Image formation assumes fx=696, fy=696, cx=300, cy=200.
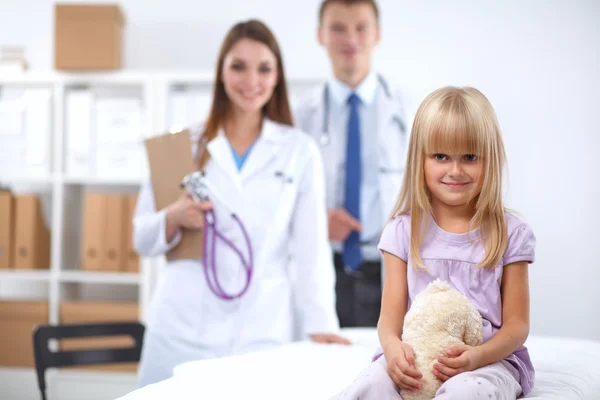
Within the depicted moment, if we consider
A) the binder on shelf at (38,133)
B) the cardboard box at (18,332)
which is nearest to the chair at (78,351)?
the cardboard box at (18,332)

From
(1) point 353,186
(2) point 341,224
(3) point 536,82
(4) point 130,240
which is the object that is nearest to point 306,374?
(2) point 341,224

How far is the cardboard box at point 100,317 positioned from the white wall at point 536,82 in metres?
1.47

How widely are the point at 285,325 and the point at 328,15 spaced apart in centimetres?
124

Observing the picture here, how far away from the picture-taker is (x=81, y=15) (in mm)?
3266

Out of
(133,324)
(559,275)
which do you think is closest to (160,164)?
(133,324)

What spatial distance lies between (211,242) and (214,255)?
0.04 m

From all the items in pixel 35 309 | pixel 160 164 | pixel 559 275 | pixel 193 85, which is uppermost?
pixel 193 85

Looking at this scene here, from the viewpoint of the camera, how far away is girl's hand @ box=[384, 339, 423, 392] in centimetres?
97

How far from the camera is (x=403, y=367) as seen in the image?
98cm

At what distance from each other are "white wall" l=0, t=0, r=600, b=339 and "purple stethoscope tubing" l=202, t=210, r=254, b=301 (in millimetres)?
1828

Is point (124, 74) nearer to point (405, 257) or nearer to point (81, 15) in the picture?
point (81, 15)

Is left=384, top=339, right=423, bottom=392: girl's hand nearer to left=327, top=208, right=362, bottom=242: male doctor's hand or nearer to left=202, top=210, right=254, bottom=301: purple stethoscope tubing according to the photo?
left=202, top=210, right=254, bottom=301: purple stethoscope tubing

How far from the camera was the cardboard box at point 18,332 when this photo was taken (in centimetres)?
328

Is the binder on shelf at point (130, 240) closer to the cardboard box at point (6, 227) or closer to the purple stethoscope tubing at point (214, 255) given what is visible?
the cardboard box at point (6, 227)
